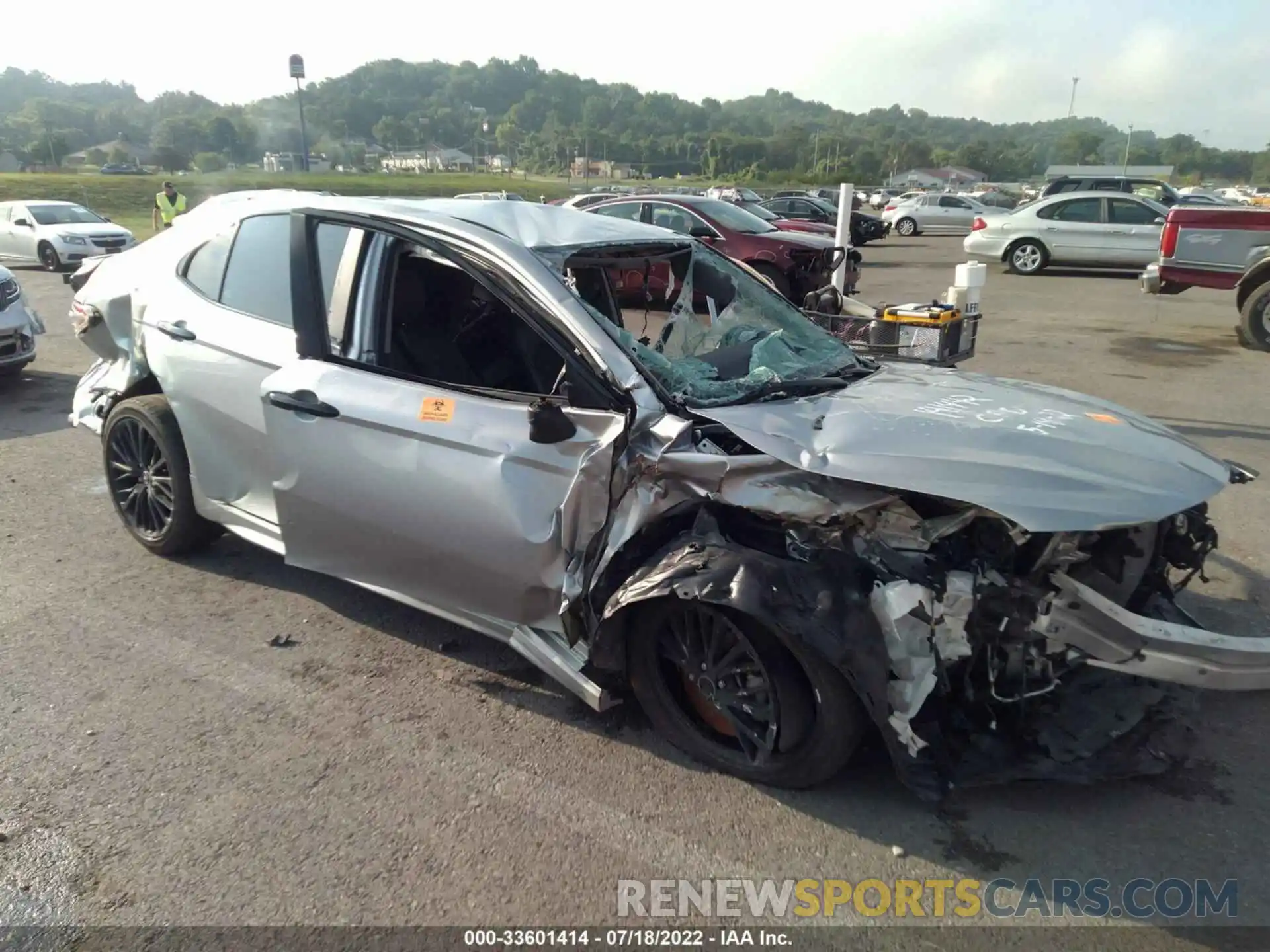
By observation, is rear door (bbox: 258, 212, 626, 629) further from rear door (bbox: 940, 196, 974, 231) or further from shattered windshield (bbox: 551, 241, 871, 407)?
rear door (bbox: 940, 196, 974, 231)

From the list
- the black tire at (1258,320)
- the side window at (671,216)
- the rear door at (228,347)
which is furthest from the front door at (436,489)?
the side window at (671,216)

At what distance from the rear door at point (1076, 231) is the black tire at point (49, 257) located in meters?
20.2

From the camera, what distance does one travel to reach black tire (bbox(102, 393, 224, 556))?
167 inches

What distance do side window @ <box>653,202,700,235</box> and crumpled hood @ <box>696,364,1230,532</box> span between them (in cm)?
1165

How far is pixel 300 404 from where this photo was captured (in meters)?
3.42

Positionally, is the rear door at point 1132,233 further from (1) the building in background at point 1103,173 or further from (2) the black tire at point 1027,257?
(1) the building in background at point 1103,173

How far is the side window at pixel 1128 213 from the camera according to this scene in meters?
17.3

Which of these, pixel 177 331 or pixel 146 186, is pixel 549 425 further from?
pixel 146 186

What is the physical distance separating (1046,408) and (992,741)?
1254 mm

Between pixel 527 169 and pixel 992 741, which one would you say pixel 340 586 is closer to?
pixel 992 741

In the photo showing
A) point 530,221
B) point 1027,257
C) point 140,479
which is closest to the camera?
point 530,221

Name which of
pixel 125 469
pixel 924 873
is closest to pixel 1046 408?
pixel 924 873

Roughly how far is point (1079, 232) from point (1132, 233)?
933 millimetres

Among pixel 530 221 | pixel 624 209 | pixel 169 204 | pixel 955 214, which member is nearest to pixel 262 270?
pixel 530 221
